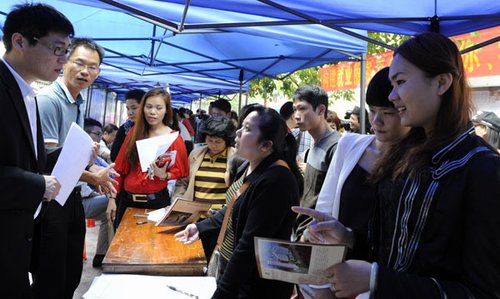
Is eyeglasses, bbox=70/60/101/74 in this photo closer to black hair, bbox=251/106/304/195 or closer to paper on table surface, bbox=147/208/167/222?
paper on table surface, bbox=147/208/167/222

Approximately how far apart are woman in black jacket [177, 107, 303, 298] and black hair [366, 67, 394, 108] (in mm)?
499

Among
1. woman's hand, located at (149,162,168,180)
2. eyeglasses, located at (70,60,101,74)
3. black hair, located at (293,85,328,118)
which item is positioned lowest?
woman's hand, located at (149,162,168,180)

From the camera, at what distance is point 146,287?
1.55 metres

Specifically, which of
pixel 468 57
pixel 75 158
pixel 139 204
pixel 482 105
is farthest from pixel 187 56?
pixel 482 105

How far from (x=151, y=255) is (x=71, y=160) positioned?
1.98 feet

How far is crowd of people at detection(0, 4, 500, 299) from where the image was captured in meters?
0.91

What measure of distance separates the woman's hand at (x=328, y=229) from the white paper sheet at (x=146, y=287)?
0.58 meters

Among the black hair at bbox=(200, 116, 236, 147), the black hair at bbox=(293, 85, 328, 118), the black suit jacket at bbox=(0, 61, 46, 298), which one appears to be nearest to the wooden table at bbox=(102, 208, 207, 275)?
the black suit jacket at bbox=(0, 61, 46, 298)

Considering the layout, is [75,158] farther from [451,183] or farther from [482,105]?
[482,105]

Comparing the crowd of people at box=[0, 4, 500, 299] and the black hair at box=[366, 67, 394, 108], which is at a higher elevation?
the black hair at box=[366, 67, 394, 108]

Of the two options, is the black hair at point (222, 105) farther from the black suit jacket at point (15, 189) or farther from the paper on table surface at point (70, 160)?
the black suit jacket at point (15, 189)

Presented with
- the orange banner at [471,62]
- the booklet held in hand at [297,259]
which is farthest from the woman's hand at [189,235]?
the orange banner at [471,62]

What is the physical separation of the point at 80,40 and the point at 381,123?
1.95 m

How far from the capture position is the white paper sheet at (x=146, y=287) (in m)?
1.46
